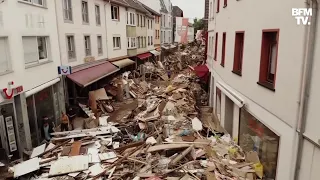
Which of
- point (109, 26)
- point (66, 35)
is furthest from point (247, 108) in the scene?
point (109, 26)

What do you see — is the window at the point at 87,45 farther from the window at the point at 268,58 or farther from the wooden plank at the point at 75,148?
the window at the point at 268,58

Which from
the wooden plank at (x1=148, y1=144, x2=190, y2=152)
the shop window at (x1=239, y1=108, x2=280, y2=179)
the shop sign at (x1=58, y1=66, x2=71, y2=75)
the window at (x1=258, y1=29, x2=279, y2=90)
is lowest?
the wooden plank at (x1=148, y1=144, x2=190, y2=152)

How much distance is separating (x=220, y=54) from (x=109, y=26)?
1240 cm

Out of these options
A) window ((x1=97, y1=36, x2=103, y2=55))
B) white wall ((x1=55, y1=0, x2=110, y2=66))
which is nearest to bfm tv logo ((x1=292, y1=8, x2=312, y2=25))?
white wall ((x1=55, y1=0, x2=110, y2=66))

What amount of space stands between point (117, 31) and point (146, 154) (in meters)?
18.9

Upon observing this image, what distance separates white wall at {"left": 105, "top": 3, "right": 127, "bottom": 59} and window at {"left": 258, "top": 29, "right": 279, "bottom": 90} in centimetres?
1819

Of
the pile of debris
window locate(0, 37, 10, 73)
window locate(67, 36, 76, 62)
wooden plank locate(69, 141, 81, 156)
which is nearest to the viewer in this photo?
the pile of debris

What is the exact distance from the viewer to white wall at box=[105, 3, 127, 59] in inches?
974

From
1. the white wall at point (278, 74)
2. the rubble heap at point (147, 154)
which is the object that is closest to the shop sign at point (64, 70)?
the rubble heap at point (147, 154)

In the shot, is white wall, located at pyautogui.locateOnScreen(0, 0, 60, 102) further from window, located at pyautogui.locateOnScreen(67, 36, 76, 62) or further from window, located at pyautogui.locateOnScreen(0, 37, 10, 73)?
window, located at pyautogui.locateOnScreen(67, 36, 76, 62)

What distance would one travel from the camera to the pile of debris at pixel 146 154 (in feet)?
29.7

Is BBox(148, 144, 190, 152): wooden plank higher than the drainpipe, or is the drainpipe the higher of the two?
the drainpipe

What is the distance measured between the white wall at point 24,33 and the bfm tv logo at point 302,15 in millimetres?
9752

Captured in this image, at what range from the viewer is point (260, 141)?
30.2 ft
